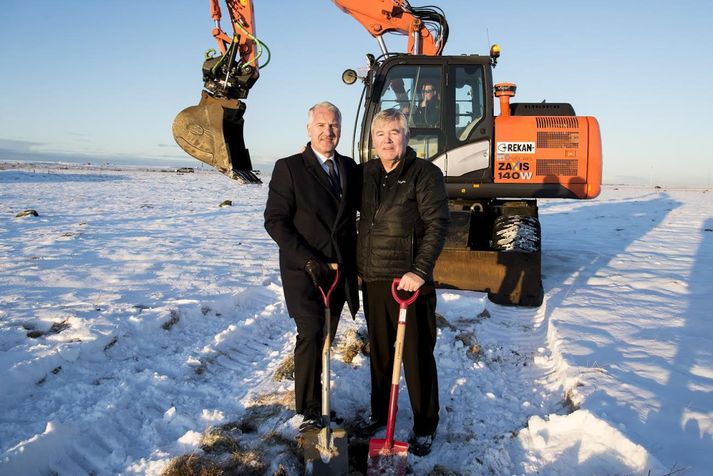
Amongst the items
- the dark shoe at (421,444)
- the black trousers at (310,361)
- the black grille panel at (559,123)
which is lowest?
the dark shoe at (421,444)

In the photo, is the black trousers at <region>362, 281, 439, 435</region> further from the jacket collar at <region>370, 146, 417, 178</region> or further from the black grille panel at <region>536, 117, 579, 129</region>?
the black grille panel at <region>536, 117, 579, 129</region>

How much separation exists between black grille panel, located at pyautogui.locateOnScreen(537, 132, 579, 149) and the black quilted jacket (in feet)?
14.0

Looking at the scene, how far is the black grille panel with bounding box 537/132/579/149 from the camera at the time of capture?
6699 millimetres

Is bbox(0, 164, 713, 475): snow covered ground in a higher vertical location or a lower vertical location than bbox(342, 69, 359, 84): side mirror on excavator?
lower

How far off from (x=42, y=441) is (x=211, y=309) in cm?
272

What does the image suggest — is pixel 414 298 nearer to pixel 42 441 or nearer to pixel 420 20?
pixel 42 441

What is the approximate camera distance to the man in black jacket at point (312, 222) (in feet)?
10.0

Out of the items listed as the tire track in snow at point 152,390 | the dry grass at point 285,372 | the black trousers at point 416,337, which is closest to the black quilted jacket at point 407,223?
the black trousers at point 416,337

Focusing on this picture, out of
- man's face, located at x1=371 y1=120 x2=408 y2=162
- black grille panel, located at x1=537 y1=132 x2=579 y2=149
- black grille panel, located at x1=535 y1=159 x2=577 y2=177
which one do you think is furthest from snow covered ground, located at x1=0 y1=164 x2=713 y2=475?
black grille panel, located at x1=537 y1=132 x2=579 y2=149

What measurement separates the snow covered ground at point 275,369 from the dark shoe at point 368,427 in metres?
0.12

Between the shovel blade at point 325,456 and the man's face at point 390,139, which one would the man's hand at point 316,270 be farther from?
the shovel blade at point 325,456

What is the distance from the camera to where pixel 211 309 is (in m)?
5.50

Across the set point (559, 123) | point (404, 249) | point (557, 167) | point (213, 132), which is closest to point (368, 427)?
point (404, 249)

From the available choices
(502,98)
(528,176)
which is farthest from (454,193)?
(502,98)
